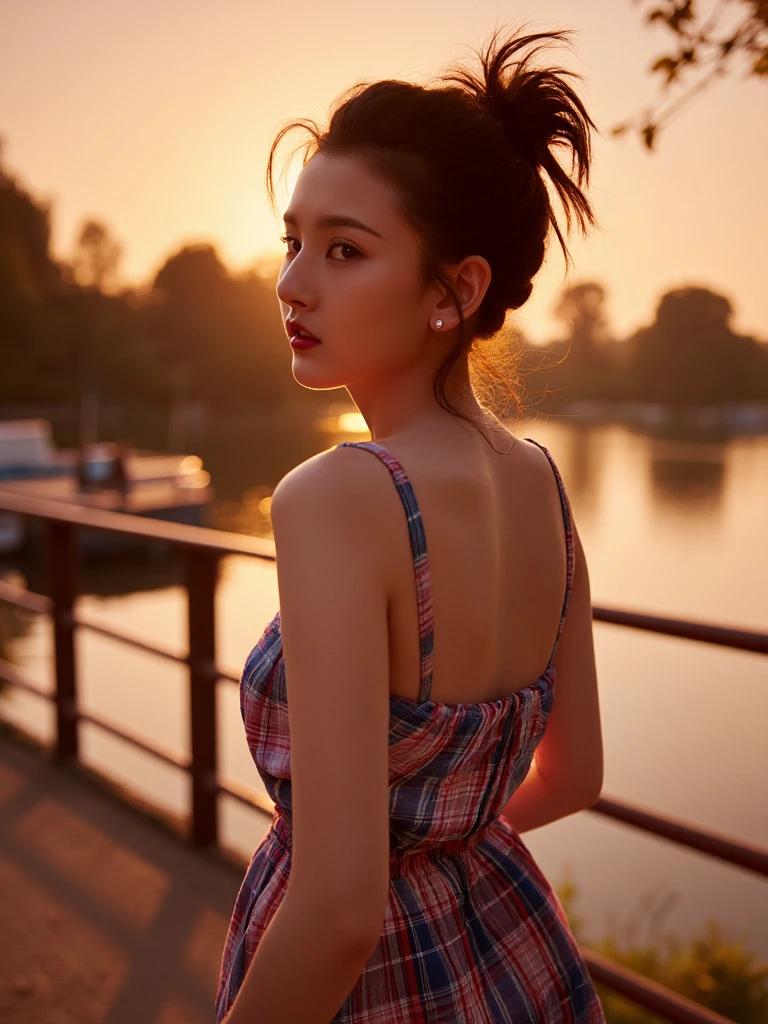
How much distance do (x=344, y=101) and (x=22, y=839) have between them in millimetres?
2649

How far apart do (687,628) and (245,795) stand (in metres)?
1.56

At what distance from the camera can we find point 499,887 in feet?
3.31

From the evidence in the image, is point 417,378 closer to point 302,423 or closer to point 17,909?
point 17,909

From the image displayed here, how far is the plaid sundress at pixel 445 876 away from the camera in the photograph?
0.86 metres

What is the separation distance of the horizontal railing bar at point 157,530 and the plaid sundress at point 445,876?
132 centimetres

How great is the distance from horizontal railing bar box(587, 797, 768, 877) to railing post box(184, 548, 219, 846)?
54.0 inches

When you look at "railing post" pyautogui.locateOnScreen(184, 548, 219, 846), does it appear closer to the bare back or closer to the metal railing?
the metal railing

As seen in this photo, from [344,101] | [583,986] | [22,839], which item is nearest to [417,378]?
[344,101]

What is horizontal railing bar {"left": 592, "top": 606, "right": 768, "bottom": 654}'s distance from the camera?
1505 millimetres

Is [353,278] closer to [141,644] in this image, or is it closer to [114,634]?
[141,644]

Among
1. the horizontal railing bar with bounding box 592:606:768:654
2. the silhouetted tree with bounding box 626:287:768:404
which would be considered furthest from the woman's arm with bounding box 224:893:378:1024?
the silhouetted tree with bounding box 626:287:768:404

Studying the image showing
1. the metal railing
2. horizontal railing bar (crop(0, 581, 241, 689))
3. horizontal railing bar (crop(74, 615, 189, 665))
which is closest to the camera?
the metal railing

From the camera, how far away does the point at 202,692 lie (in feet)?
9.68

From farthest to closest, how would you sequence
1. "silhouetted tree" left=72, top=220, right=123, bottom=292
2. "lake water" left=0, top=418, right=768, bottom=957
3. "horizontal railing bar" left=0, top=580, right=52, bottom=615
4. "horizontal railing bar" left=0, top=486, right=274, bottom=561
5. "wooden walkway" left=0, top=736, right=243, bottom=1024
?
"silhouetted tree" left=72, top=220, right=123, bottom=292 → "lake water" left=0, top=418, right=768, bottom=957 → "horizontal railing bar" left=0, top=580, right=52, bottom=615 → "horizontal railing bar" left=0, top=486, right=274, bottom=561 → "wooden walkway" left=0, top=736, right=243, bottom=1024
